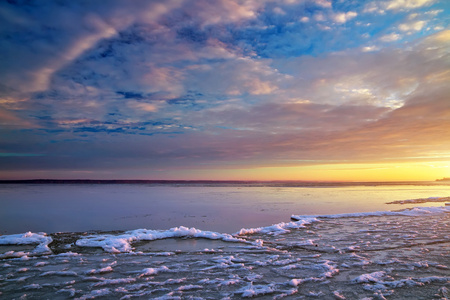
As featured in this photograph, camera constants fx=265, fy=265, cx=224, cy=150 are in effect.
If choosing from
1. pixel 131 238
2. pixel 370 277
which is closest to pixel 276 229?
pixel 370 277

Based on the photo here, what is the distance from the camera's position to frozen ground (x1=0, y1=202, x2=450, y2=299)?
15.8 ft

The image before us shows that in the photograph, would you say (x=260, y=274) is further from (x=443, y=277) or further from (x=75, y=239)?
(x=75, y=239)

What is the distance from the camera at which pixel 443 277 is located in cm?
539

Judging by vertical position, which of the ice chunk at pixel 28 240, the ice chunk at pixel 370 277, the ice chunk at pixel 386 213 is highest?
the ice chunk at pixel 386 213

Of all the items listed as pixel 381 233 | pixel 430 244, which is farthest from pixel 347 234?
pixel 430 244

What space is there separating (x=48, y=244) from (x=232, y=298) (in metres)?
6.75

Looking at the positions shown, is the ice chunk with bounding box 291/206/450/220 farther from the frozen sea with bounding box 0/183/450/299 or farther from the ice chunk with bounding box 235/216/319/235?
the frozen sea with bounding box 0/183/450/299

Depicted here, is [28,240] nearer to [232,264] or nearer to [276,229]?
[232,264]

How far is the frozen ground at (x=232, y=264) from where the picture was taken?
4.82 m

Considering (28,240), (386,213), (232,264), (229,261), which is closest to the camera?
(232,264)

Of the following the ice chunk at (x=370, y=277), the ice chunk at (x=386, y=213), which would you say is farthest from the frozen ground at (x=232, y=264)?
the ice chunk at (x=386, y=213)

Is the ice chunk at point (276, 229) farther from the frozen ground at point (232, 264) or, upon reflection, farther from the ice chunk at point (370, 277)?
the ice chunk at point (370, 277)

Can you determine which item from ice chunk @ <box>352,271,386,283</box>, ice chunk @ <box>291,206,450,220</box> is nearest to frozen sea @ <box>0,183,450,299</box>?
ice chunk @ <box>352,271,386,283</box>

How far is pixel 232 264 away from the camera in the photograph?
→ 21.0 ft
